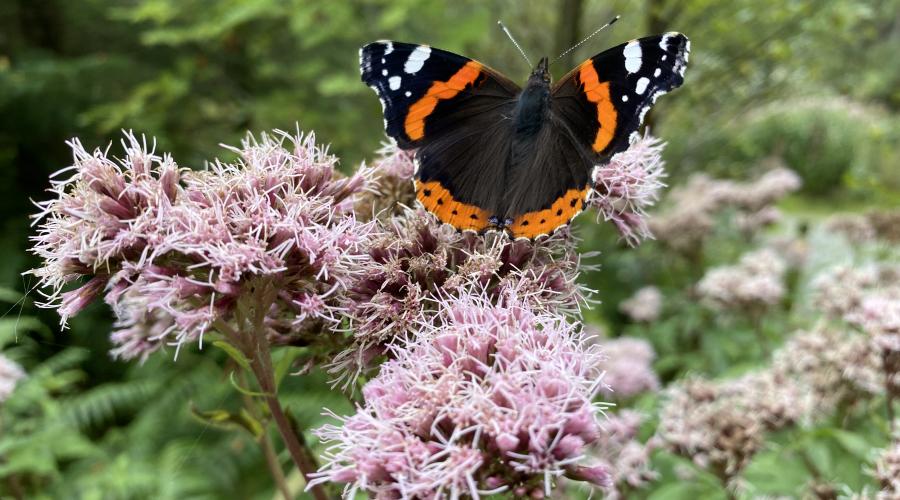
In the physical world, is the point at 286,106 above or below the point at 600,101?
above

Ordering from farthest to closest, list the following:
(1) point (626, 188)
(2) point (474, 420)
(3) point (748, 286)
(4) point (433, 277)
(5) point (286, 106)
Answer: (5) point (286, 106), (3) point (748, 286), (1) point (626, 188), (4) point (433, 277), (2) point (474, 420)

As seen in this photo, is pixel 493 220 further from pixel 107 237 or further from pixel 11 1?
pixel 11 1

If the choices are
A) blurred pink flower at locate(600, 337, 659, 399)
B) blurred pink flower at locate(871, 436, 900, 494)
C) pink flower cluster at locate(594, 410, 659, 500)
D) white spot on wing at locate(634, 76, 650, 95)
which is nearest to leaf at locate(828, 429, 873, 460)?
blurred pink flower at locate(871, 436, 900, 494)

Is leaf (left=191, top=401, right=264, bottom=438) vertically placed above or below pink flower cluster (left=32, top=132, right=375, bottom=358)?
below

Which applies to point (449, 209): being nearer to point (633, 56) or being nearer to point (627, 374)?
point (633, 56)

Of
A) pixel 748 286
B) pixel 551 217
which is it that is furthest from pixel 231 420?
pixel 748 286

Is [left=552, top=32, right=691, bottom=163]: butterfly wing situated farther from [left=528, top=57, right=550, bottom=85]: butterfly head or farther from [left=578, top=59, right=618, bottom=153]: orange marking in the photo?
[left=528, top=57, right=550, bottom=85]: butterfly head
